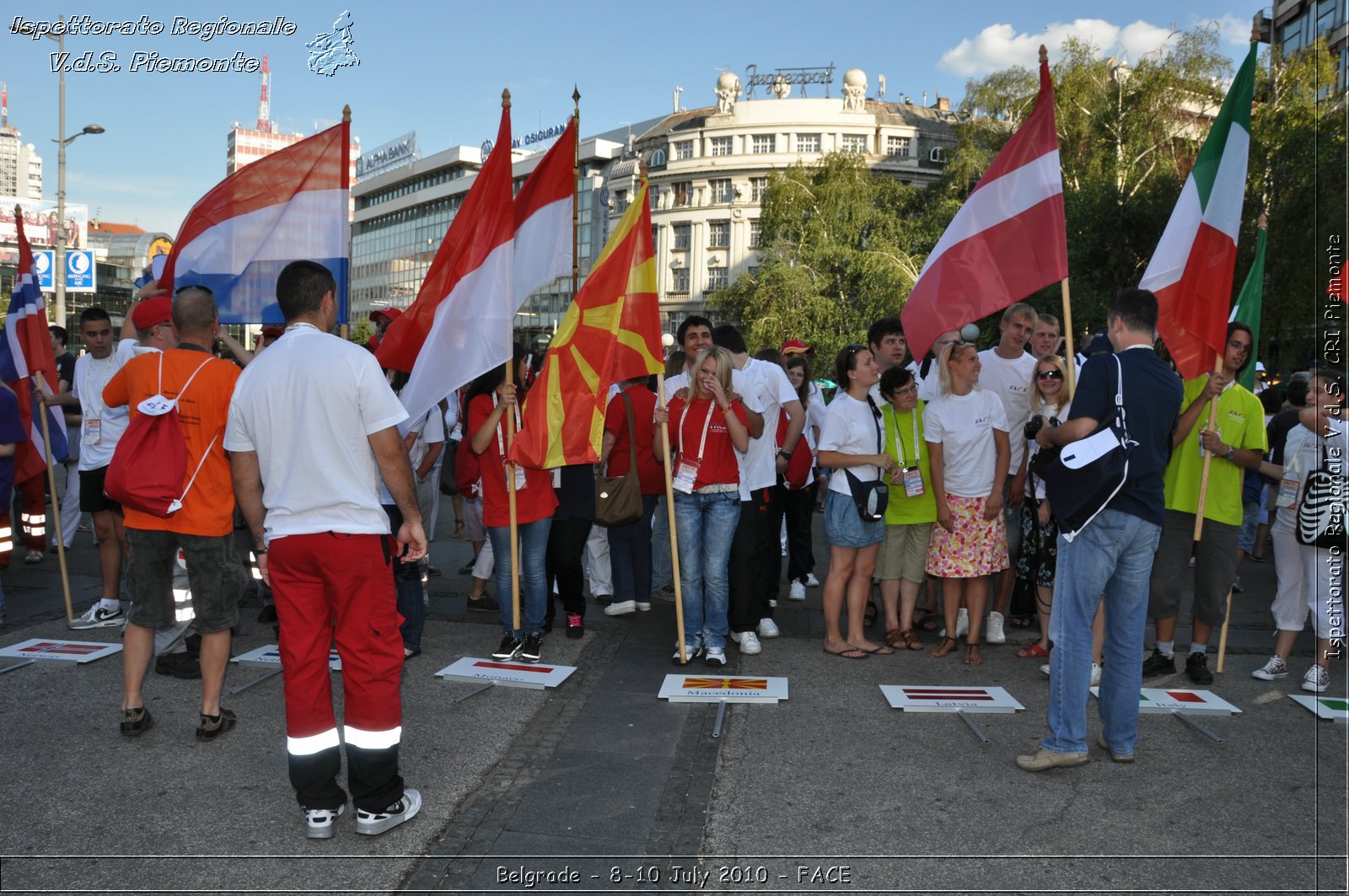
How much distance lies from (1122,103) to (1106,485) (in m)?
33.1

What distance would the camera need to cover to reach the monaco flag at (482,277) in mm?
5973

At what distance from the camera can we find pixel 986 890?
3508 millimetres

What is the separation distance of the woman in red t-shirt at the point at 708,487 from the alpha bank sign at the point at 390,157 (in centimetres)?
13169

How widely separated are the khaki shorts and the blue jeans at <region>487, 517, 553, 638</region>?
85.8 inches

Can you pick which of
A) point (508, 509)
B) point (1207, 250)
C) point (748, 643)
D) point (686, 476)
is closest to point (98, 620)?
point (508, 509)

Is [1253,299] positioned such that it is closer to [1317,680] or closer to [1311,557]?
[1311,557]

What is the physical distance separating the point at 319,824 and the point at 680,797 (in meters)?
1.41

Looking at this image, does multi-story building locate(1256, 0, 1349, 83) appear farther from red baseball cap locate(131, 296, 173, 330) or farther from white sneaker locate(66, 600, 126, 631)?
white sneaker locate(66, 600, 126, 631)

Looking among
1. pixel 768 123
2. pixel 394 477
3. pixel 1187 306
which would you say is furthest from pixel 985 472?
pixel 768 123

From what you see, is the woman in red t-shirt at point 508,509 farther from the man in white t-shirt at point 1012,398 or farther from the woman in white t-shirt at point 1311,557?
the woman in white t-shirt at point 1311,557

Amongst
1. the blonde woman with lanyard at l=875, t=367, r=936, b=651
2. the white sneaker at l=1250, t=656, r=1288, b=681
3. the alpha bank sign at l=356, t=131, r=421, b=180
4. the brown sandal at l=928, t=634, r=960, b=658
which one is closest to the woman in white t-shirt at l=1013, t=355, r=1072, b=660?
the brown sandal at l=928, t=634, r=960, b=658

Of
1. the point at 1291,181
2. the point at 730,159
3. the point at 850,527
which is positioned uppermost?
the point at 730,159

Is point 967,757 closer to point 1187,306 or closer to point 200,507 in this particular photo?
point 1187,306

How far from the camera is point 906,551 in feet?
22.7
